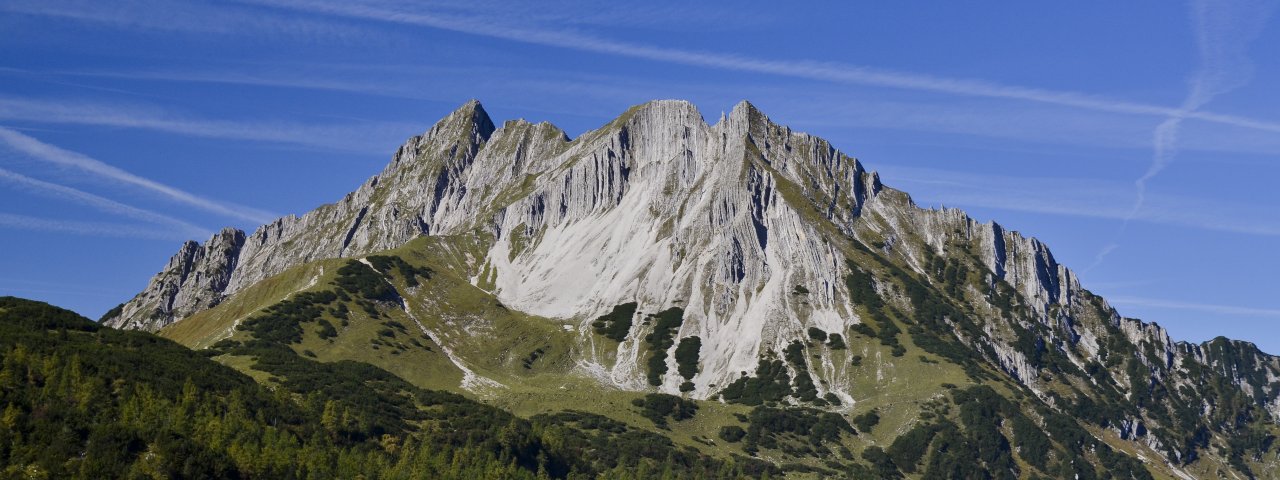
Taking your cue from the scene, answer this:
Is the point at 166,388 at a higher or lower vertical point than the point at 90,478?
higher

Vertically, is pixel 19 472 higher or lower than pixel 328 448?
lower

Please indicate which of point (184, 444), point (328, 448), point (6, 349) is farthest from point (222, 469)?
point (6, 349)

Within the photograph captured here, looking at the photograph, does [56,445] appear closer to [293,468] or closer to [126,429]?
[126,429]

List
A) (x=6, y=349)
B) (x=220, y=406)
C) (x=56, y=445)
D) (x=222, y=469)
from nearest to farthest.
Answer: (x=56, y=445) < (x=222, y=469) < (x=6, y=349) < (x=220, y=406)

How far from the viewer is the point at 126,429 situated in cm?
16100

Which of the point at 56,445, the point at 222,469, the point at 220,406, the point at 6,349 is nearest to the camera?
the point at 56,445

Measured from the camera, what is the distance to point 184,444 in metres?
162

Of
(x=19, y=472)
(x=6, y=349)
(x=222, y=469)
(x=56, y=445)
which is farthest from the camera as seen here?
(x=6, y=349)

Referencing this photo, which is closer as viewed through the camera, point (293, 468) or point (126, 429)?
point (126, 429)

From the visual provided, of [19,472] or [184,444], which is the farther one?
[184,444]

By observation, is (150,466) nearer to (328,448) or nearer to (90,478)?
(90,478)

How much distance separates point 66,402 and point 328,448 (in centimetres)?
4197

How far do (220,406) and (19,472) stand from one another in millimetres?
58947

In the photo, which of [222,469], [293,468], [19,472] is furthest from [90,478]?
[293,468]
